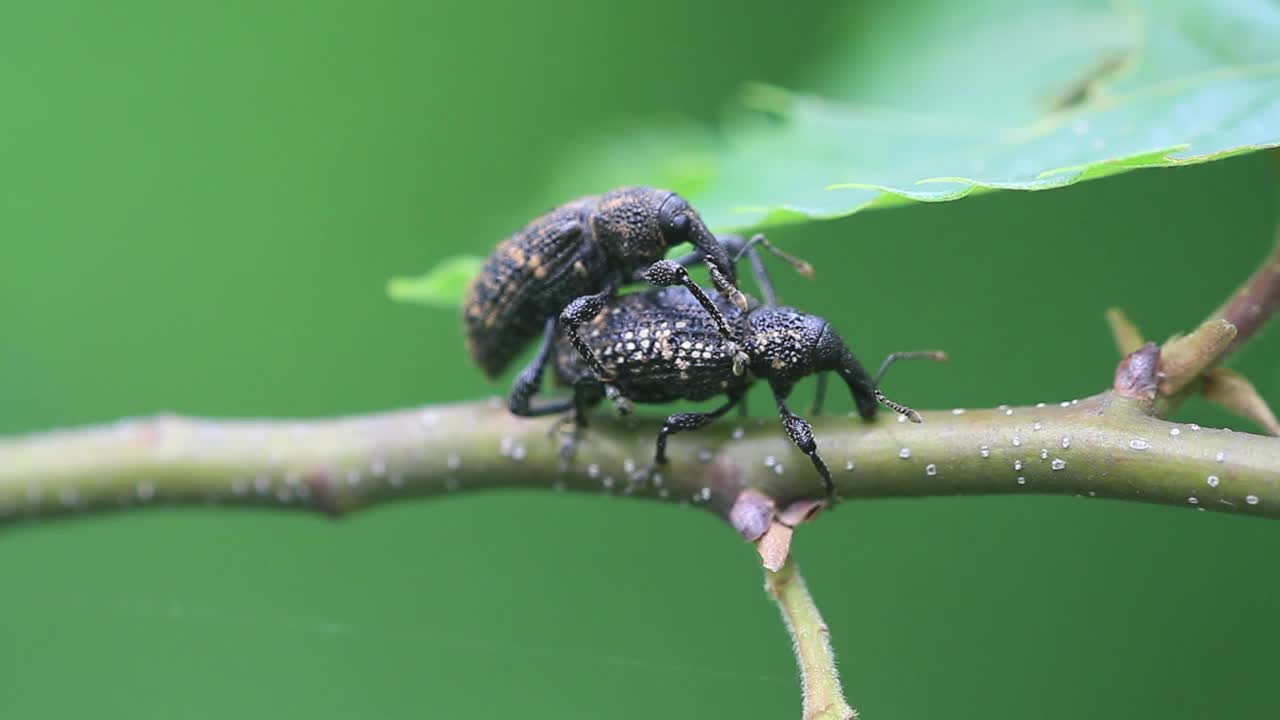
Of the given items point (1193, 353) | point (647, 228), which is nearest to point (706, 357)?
point (647, 228)

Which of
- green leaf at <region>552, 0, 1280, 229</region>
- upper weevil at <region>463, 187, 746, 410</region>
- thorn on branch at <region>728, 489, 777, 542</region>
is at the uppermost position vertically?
green leaf at <region>552, 0, 1280, 229</region>

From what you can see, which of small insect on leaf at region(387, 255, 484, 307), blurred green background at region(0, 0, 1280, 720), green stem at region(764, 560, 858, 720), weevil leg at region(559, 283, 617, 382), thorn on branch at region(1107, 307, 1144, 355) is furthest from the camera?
blurred green background at region(0, 0, 1280, 720)

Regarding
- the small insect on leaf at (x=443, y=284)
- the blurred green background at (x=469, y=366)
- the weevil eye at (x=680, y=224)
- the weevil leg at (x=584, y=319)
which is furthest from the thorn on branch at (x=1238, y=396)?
the small insect on leaf at (x=443, y=284)

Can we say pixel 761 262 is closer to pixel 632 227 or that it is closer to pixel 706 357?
pixel 632 227

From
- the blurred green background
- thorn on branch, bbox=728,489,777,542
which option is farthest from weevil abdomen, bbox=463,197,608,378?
the blurred green background

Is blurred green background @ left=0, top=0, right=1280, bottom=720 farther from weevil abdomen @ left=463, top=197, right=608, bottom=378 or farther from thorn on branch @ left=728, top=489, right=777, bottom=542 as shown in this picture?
thorn on branch @ left=728, top=489, right=777, bottom=542

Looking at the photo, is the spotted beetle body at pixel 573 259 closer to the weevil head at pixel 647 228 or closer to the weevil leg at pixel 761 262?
the weevil head at pixel 647 228

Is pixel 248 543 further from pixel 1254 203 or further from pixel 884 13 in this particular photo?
pixel 1254 203
